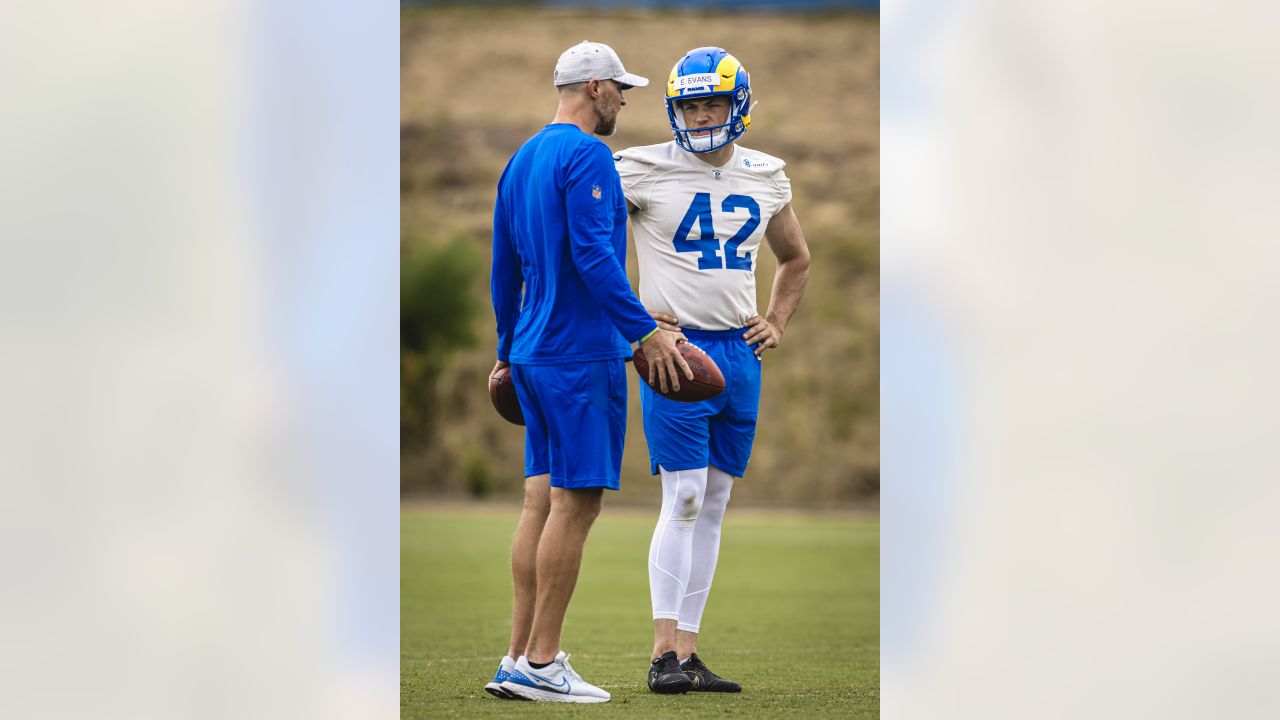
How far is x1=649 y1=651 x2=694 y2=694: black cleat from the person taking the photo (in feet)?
12.4

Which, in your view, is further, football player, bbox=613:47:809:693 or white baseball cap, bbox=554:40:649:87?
football player, bbox=613:47:809:693

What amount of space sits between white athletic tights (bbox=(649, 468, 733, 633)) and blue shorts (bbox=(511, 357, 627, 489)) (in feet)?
1.04

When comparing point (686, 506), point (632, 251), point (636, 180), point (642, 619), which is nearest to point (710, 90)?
point (636, 180)

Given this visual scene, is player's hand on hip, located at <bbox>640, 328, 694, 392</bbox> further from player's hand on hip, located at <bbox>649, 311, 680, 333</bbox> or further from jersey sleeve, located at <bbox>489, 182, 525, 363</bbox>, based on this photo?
jersey sleeve, located at <bbox>489, 182, 525, 363</bbox>

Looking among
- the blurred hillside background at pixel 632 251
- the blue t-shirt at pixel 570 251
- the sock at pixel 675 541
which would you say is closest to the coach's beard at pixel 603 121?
the blue t-shirt at pixel 570 251

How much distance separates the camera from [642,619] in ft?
22.8

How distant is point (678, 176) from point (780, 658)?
192 centimetres

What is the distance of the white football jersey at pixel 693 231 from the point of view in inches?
158

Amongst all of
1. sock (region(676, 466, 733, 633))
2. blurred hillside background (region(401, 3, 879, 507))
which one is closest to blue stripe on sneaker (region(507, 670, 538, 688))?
sock (region(676, 466, 733, 633))

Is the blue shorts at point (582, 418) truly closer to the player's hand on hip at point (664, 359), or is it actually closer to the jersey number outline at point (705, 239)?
the player's hand on hip at point (664, 359)

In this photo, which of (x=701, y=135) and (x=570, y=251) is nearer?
(x=570, y=251)

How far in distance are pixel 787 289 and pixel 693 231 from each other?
0.47 m

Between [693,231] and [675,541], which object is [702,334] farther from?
[675,541]

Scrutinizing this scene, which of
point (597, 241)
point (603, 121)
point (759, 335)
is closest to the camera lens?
point (597, 241)
